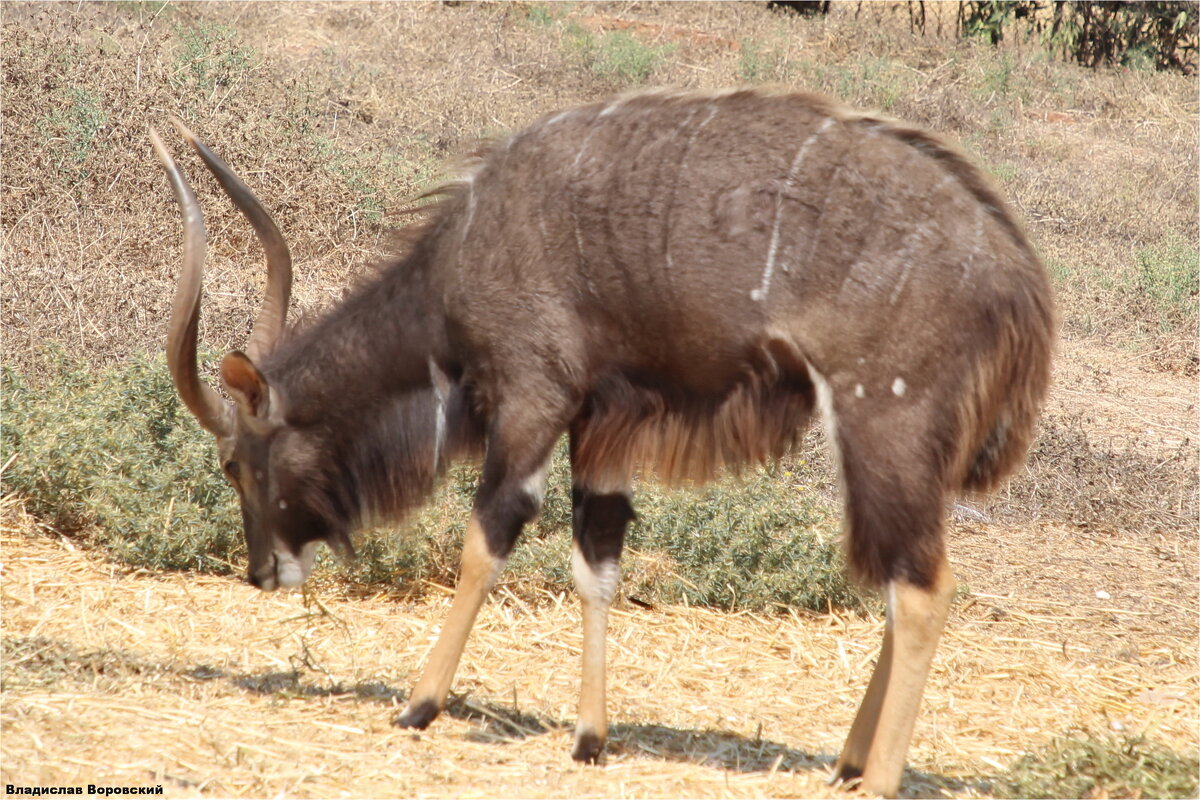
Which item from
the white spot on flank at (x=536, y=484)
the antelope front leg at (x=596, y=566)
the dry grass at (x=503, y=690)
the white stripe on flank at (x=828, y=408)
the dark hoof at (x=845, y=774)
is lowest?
the dry grass at (x=503, y=690)

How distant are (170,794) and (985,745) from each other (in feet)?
9.60

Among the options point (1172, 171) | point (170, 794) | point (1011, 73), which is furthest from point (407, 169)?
point (1011, 73)

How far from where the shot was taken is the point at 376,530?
19.8 ft

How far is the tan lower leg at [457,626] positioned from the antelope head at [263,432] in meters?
0.66

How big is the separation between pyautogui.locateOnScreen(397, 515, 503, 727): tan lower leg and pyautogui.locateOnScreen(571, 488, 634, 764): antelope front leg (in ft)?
1.12

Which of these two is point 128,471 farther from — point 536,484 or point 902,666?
point 902,666

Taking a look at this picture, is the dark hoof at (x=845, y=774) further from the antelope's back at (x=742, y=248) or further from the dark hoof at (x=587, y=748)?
the antelope's back at (x=742, y=248)

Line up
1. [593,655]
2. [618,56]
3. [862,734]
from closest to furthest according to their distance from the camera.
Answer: [862,734], [593,655], [618,56]

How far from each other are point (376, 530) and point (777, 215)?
2676mm

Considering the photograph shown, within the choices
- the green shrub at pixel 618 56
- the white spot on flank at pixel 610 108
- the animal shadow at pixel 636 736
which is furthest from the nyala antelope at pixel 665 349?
the green shrub at pixel 618 56

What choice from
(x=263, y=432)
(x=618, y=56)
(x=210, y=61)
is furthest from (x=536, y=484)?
(x=618, y=56)

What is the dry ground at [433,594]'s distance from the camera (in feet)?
14.6

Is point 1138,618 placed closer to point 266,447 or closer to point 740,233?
point 740,233

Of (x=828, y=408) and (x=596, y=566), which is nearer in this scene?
(x=828, y=408)
